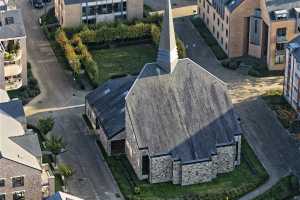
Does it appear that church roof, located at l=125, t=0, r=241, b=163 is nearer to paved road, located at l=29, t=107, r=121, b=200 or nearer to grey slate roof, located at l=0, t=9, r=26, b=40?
paved road, located at l=29, t=107, r=121, b=200

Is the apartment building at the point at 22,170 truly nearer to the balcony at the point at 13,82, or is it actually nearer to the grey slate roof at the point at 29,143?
the grey slate roof at the point at 29,143

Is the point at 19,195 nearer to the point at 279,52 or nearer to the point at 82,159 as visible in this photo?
the point at 82,159

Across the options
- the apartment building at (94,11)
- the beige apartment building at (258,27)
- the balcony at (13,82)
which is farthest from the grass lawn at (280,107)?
the balcony at (13,82)

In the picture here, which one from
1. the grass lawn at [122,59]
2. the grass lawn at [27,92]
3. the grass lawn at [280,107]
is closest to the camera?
the grass lawn at [280,107]

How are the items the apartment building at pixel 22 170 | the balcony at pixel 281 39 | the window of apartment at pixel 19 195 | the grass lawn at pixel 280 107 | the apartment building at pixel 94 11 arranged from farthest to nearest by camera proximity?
the apartment building at pixel 94 11 → the balcony at pixel 281 39 → the grass lawn at pixel 280 107 → the window of apartment at pixel 19 195 → the apartment building at pixel 22 170

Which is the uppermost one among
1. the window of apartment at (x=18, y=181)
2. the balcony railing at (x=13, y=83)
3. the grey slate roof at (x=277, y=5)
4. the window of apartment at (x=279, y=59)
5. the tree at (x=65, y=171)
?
the grey slate roof at (x=277, y=5)

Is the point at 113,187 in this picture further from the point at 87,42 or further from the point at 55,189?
the point at 87,42

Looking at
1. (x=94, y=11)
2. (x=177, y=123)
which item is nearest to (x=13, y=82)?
(x=94, y=11)

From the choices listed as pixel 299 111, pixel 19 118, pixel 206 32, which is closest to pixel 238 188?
pixel 299 111
